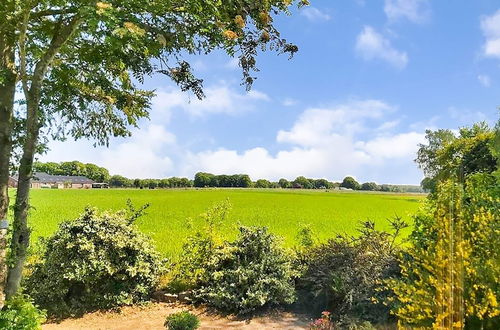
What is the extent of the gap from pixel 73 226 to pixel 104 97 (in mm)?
2818

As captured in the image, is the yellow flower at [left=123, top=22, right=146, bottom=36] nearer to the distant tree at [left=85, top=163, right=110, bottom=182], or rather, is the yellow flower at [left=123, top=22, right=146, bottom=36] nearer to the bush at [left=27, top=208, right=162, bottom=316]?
the bush at [left=27, top=208, right=162, bottom=316]

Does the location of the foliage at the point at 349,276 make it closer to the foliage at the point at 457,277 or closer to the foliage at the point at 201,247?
the foliage at the point at 201,247

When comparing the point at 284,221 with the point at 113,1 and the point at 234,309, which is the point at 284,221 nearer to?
the point at 234,309

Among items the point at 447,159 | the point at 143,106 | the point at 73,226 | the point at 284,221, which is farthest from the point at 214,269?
the point at 447,159

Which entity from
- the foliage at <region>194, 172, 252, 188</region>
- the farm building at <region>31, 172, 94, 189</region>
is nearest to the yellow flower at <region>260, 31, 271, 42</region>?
the foliage at <region>194, 172, 252, 188</region>

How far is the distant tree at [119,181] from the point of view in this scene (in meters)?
95.6

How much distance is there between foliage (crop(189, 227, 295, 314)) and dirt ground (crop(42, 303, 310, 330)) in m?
0.27

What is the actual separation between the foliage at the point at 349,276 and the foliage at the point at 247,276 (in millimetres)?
476

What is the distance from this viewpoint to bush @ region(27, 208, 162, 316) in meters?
8.34

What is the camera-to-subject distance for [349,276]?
7.83m

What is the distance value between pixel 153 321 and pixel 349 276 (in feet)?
12.2

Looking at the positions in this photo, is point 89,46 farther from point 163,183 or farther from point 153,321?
point 163,183

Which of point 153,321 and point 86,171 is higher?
point 86,171

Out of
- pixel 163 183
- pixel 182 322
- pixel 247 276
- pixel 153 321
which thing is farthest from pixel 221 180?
pixel 182 322
